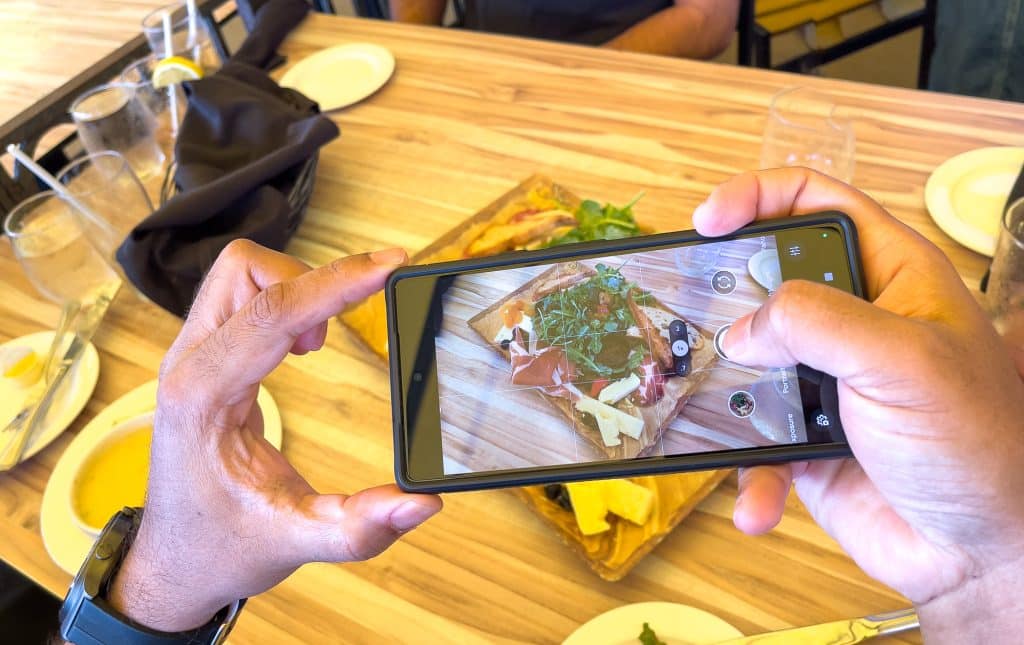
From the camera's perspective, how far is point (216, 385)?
560 mm

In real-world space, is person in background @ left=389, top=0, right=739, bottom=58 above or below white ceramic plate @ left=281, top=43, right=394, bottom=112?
below

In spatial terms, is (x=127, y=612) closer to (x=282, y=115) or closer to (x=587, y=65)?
(x=282, y=115)

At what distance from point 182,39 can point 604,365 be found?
42.6 inches

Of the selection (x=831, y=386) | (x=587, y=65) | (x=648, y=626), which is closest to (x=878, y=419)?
(x=831, y=386)

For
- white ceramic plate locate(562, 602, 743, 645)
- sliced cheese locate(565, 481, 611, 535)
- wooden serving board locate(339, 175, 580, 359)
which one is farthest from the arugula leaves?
white ceramic plate locate(562, 602, 743, 645)

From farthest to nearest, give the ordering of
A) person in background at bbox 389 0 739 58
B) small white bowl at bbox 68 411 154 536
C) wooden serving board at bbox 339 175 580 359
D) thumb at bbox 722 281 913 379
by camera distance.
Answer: person in background at bbox 389 0 739 58, wooden serving board at bbox 339 175 580 359, small white bowl at bbox 68 411 154 536, thumb at bbox 722 281 913 379

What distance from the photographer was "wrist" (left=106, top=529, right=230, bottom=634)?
2.00 ft

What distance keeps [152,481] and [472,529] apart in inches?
11.6

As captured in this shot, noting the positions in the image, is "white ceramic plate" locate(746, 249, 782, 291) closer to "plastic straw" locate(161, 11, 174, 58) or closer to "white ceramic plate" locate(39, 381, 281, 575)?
"white ceramic plate" locate(39, 381, 281, 575)

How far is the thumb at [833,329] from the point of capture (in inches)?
18.0

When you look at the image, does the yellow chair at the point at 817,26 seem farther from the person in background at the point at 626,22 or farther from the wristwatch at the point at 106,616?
the wristwatch at the point at 106,616

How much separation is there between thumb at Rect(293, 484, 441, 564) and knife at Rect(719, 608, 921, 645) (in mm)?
281

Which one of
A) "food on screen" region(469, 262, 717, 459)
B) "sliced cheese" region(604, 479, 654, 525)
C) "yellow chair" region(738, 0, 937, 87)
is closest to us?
"food on screen" region(469, 262, 717, 459)

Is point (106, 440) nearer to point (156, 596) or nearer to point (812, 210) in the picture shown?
point (156, 596)
